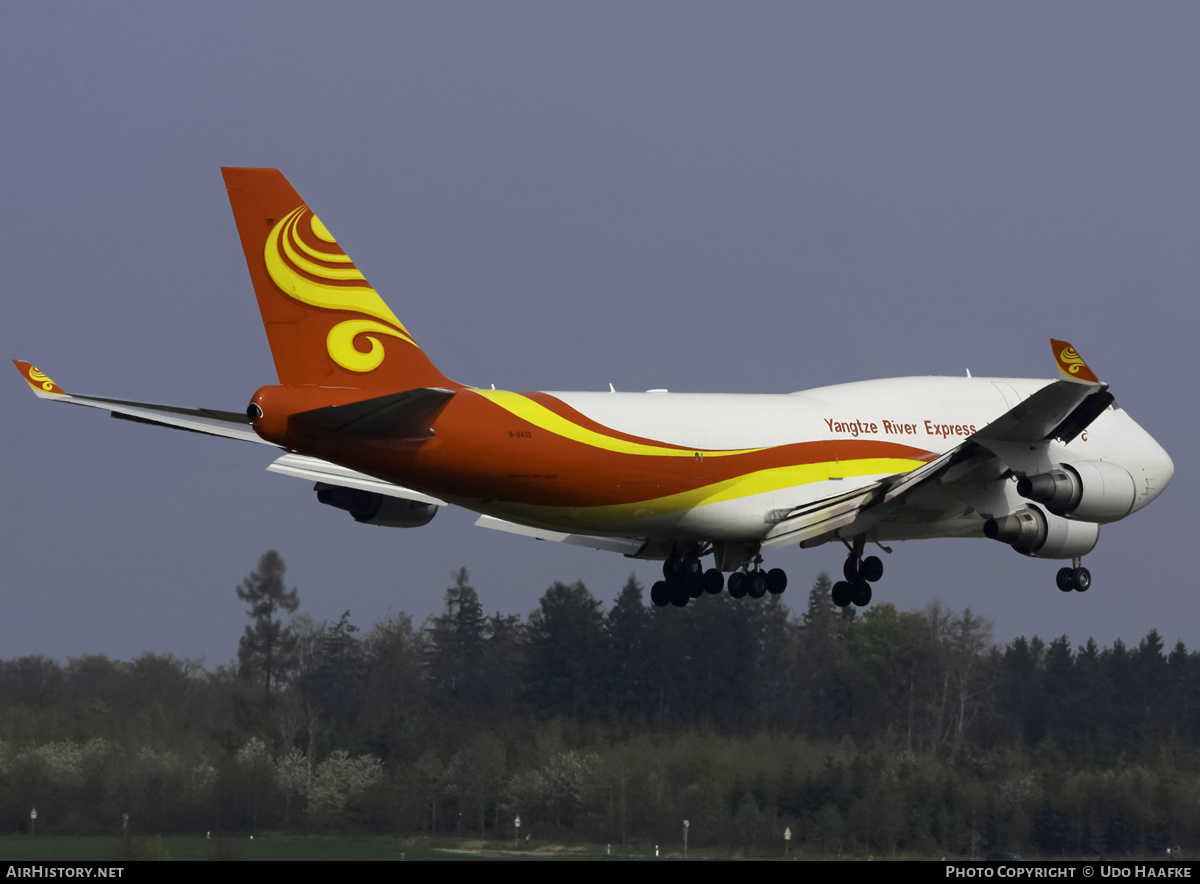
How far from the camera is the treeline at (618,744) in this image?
37.8 meters

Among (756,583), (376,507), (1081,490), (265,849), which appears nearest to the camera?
(1081,490)

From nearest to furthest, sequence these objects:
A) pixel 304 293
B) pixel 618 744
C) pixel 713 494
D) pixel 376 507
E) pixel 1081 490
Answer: pixel 304 293
pixel 1081 490
pixel 713 494
pixel 376 507
pixel 618 744

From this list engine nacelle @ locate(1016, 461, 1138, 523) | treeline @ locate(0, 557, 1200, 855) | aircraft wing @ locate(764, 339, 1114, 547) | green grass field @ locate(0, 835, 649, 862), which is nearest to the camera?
aircraft wing @ locate(764, 339, 1114, 547)

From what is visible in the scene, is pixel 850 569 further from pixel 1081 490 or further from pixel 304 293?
pixel 304 293

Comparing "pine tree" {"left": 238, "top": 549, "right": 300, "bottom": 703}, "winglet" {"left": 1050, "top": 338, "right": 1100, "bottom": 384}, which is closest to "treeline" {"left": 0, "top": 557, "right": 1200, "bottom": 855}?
"pine tree" {"left": 238, "top": 549, "right": 300, "bottom": 703}

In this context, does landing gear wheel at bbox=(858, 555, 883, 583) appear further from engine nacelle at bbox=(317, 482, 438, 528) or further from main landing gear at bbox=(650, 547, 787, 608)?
engine nacelle at bbox=(317, 482, 438, 528)

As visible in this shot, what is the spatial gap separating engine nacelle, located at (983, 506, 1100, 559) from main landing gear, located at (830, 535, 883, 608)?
2428 millimetres

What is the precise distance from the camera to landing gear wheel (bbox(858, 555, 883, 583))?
1344 inches

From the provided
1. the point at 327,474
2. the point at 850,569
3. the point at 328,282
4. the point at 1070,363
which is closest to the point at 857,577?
the point at 850,569

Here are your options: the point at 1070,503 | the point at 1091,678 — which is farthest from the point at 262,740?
the point at 1091,678

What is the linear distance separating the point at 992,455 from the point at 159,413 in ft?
46.7

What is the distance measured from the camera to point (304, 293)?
92.3 ft

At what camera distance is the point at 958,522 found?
115ft

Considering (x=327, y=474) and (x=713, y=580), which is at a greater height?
(x=327, y=474)
